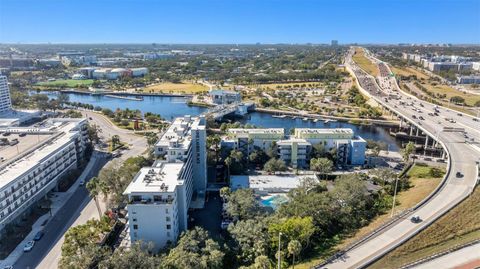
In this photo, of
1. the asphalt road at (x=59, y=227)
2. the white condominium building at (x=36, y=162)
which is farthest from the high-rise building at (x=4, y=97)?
the asphalt road at (x=59, y=227)

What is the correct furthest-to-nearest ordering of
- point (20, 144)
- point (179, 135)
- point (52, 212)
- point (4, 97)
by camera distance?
point (4, 97) → point (20, 144) → point (179, 135) → point (52, 212)

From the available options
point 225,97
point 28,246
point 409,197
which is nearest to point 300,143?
point 409,197

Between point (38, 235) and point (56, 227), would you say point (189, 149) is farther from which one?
point (38, 235)

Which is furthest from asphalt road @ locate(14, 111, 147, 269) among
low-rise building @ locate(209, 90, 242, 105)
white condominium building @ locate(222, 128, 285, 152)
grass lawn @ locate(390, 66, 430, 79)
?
grass lawn @ locate(390, 66, 430, 79)

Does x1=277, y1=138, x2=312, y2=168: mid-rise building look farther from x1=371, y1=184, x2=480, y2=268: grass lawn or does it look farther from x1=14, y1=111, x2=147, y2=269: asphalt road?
x1=14, y1=111, x2=147, y2=269: asphalt road

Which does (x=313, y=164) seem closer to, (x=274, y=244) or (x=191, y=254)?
(x=274, y=244)

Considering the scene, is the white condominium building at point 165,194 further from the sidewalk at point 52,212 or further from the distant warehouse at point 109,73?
the distant warehouse at point 109,73
